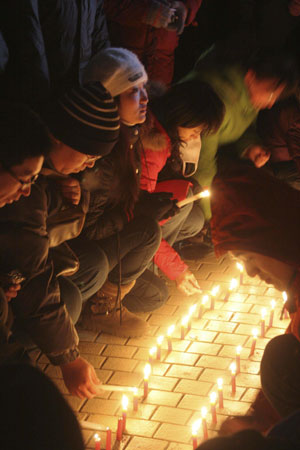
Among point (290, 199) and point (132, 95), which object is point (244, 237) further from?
point (132, 95)

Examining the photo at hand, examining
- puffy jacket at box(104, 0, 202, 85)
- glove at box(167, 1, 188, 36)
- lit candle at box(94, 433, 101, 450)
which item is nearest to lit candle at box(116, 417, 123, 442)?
lit candle at box(94, 433, 101, 450)

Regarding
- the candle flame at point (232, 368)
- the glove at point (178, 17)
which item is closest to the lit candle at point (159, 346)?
the candle flame at point (232, 368)

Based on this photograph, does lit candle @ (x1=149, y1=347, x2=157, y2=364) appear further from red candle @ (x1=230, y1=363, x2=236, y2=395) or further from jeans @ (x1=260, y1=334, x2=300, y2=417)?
jeans @ (x1=260, y1=334, x2=300, y2=417)

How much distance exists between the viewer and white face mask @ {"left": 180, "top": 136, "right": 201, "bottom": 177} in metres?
5.88

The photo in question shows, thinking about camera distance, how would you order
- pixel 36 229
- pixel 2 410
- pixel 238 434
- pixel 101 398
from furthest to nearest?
pixel 101 398
pixel 36 229
pixel 238 434
pixel 2 410

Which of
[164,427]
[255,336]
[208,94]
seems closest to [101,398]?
[164,427]

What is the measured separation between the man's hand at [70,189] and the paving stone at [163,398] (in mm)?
1351

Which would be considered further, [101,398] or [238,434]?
[101,398]

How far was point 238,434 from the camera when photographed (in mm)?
1815

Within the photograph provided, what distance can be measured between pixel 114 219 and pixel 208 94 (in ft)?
4.35

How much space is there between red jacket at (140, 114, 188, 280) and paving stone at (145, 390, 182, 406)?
4.64 feet

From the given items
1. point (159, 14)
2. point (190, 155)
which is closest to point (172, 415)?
point (190, 155)

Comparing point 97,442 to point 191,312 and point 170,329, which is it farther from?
point 191,312

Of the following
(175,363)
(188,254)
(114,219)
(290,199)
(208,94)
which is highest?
(290,199)
